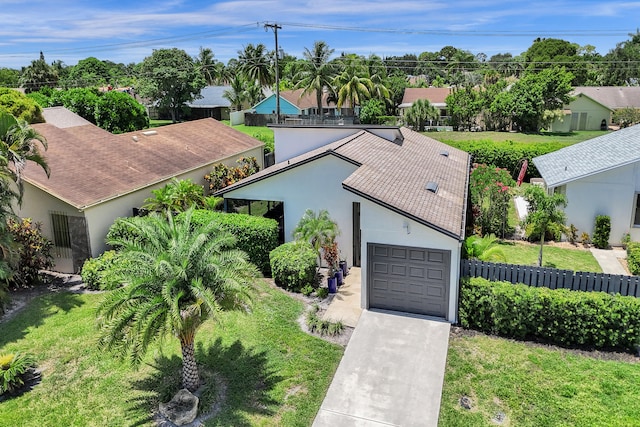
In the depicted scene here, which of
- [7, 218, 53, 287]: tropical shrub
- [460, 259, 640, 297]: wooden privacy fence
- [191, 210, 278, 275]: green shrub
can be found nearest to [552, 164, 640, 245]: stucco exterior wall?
[460, 259, 640, 297]: wooden privacy fence

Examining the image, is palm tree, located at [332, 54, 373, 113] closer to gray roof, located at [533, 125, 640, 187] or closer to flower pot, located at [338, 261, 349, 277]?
gray roof, located at [533, 125, 640, 187]

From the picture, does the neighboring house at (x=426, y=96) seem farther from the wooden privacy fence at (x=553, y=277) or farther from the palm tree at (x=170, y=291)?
the palm tree at (x=170, y=291)

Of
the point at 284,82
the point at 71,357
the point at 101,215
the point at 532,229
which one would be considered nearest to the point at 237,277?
the point at 71,357

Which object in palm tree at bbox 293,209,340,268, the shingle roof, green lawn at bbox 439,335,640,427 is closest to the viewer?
green lawn at bbox 439,335,640,427

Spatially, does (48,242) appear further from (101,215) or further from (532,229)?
(532,229)

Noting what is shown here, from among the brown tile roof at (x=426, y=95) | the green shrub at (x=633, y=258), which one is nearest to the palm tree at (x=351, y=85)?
the brown tile roof at (x=426, y=95)
